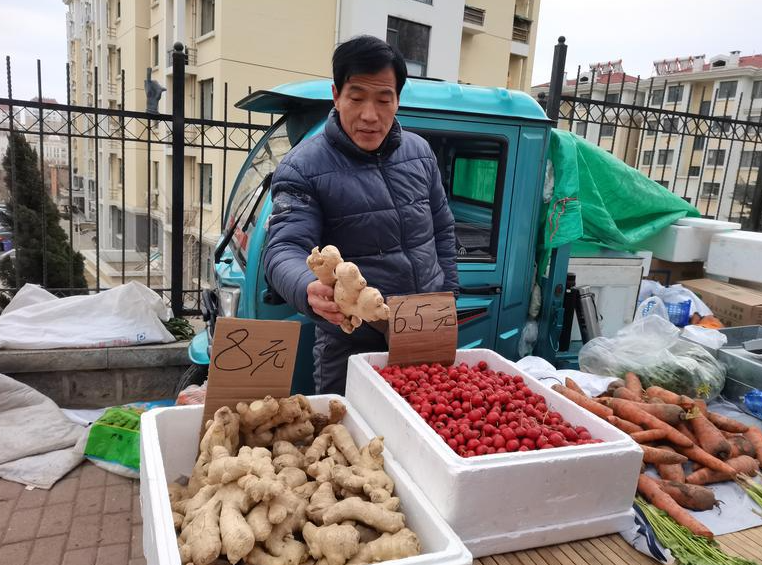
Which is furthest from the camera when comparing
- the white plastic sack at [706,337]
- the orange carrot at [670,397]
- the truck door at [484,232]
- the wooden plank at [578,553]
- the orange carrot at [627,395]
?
the white plastic sack at [706,337]

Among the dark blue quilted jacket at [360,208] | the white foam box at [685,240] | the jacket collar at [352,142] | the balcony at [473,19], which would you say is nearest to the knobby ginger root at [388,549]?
the dark blue quilted jacket at [360,208]

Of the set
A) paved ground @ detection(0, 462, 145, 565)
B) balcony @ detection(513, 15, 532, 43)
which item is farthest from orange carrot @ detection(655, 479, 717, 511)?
balcony @ detection(513, 15, 532, 43)

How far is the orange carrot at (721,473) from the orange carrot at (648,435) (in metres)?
0.18

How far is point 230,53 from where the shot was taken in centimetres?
1612

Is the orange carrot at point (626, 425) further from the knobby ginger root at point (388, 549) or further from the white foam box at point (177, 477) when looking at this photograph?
the knobby ginger root at point (388, 549)

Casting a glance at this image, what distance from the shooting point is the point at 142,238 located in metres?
21.6

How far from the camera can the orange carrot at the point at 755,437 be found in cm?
231

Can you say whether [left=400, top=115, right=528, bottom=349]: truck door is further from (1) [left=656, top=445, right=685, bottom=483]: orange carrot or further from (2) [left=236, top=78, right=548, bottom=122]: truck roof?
(1) [left=656, top=445, right=685, bottom=483]: orange carrot

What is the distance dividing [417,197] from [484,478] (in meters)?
1.27

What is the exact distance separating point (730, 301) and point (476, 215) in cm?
243

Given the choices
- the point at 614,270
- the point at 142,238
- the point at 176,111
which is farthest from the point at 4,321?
the point at 142,238

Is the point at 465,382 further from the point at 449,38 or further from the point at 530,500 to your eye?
the point at 449,38

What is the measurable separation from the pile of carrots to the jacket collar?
1268mm

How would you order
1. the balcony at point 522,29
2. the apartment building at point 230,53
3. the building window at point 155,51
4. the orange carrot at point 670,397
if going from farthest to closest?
the balcony at point 522,29
the building window at point 155,51
the apartment building at point 230,53
the orange carrot at point 670,397
